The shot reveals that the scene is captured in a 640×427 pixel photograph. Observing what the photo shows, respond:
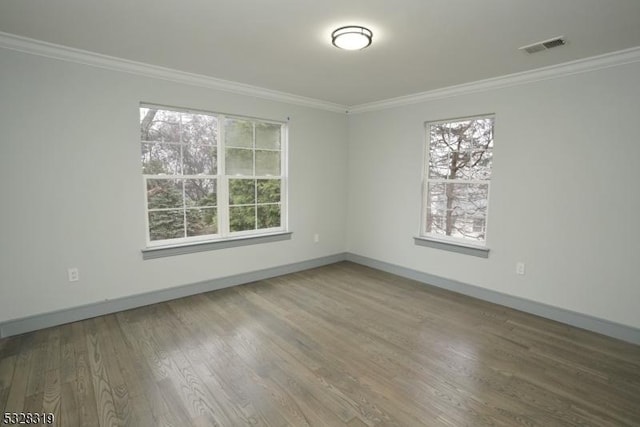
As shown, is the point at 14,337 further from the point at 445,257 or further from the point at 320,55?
the point at 445,257

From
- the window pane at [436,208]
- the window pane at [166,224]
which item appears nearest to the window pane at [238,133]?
the window pane at [166,224]

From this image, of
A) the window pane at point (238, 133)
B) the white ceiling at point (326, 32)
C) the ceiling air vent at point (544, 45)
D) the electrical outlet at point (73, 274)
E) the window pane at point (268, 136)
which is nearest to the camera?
the white ceiling at point (326, 32)

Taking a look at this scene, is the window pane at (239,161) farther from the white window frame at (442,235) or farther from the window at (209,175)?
the white window frame at (442,235)

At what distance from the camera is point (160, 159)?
3.56 metres

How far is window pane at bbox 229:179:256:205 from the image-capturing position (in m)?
4.12

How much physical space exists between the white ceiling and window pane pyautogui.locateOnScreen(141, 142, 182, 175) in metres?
0.84

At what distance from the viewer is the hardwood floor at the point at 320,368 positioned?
77.0 inches

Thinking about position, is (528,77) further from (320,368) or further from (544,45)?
(320,368)

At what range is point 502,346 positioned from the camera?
278 centimetres

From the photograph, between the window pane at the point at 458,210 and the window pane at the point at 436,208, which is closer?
the window pane at the point at 458,210

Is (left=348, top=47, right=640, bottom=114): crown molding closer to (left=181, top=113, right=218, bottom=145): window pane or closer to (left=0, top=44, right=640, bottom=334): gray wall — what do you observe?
(left=0, top=44, right=640, bottom=334): gray wall

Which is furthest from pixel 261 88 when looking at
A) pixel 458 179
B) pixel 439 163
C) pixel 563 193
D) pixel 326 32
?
pixel 563 193

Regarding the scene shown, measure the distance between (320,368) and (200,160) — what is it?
2.68 m

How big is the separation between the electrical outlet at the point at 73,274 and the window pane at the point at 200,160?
142 cm
